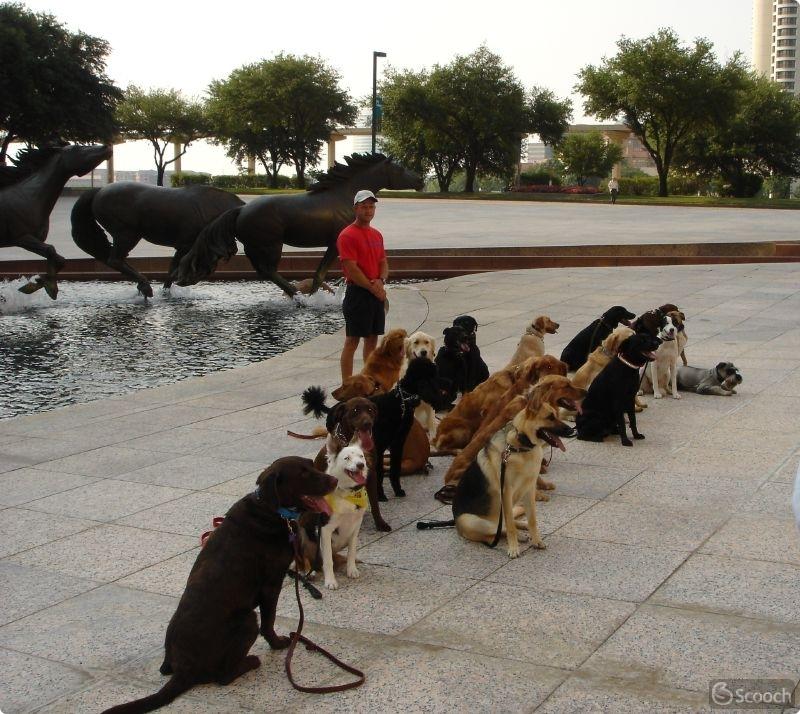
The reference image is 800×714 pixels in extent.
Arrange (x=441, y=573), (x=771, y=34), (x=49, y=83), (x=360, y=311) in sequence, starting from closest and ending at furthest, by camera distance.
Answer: (x=441, y=573) → (x=360, y=311) → (x=49, y=83) → (x=771, y=34)

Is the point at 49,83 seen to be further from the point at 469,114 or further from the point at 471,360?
the point at 471,360

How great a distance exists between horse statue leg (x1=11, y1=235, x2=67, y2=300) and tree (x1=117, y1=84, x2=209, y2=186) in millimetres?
64472

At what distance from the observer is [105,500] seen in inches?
291

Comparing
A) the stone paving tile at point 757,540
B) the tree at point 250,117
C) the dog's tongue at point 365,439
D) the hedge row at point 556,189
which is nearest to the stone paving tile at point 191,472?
the dog's tongue at point 365,439

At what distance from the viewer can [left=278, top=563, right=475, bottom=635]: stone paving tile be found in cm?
514

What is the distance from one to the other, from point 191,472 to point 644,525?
353cm

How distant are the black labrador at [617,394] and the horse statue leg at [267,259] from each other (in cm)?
1046

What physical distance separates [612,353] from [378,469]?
317 cm

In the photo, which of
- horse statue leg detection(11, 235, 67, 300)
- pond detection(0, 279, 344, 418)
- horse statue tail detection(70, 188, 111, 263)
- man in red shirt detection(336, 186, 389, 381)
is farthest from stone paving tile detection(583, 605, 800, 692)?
horse statue tail detection(70, 188, 111, 263)

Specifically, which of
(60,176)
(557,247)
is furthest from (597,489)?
(557,247)

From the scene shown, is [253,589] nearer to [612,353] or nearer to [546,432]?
[546,432]

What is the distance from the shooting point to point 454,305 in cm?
1706

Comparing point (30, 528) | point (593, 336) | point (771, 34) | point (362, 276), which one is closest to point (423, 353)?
point (362, 276)

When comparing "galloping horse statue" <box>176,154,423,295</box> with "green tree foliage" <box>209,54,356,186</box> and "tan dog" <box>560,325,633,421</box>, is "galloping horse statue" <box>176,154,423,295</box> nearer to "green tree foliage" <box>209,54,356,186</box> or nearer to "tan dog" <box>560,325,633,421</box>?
"tan dog" <box>560,325,633,421</box>
